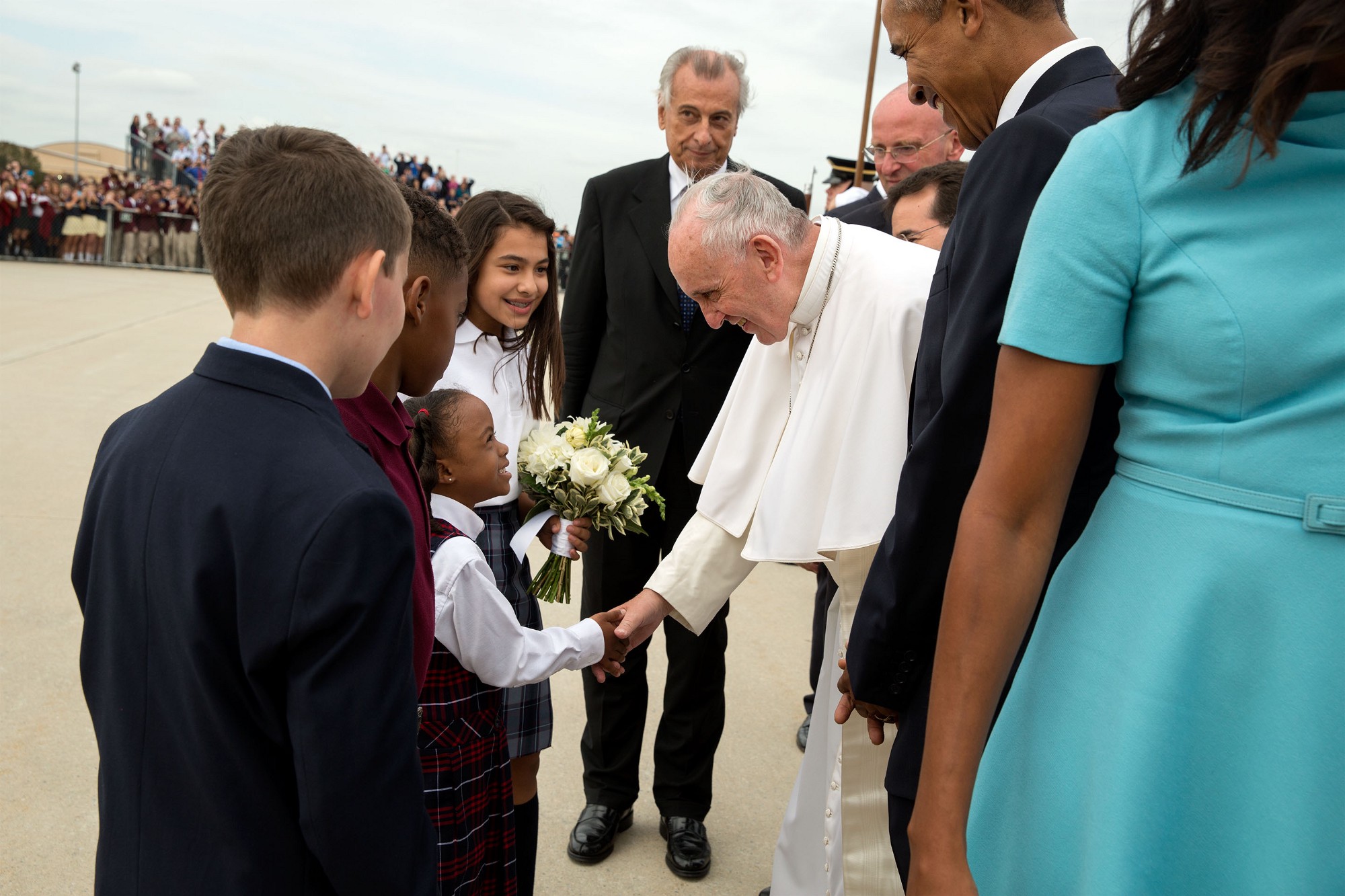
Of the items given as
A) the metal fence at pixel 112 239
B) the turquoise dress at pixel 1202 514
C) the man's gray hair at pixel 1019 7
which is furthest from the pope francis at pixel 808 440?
the metal fence at pixel 112 239

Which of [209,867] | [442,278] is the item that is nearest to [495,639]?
[442,278]

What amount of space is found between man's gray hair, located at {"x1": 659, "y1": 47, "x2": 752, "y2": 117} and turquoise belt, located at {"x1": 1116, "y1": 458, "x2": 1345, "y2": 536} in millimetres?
3344

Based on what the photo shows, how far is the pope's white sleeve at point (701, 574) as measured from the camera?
2.89 meters

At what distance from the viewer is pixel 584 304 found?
4.09 meters

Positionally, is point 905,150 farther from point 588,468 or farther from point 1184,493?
point 1184,493

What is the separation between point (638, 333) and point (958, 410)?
2424 millimetres

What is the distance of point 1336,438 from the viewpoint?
3.61 ft

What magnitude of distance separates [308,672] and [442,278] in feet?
3.51

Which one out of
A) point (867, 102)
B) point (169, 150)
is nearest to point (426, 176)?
point (169, 150)

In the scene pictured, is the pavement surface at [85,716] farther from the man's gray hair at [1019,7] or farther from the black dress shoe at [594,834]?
the man's gray hair at [1019,7]

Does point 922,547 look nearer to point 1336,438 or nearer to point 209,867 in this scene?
point 1336,438

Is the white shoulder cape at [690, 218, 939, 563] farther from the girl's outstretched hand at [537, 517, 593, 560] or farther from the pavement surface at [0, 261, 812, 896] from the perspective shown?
the pavement surface at [0, 261, 812, 896]

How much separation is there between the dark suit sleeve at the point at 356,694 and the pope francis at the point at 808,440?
1.27 metres

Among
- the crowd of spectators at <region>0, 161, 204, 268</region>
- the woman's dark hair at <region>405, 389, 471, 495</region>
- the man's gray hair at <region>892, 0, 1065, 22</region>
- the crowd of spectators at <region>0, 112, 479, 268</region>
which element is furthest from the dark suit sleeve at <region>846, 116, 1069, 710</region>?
the crowd of spectators at <region>0, 161, 204, 268</region>
